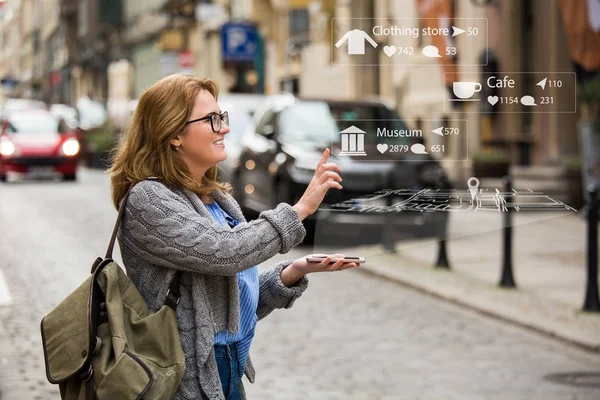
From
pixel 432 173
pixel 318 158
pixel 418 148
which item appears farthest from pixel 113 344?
pixel 318 158

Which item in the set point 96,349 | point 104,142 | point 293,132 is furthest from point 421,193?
point 104,142

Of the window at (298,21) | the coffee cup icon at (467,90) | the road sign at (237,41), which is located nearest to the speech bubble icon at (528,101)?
the coffee cup icon at (467,90)

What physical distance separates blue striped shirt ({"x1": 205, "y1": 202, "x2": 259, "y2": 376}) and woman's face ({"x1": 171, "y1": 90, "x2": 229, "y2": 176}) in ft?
0.43

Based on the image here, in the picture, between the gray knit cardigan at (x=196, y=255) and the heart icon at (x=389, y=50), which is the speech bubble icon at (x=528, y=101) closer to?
the heart icon at (x=389, y=50)

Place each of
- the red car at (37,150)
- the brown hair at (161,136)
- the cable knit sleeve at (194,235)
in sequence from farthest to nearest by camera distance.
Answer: the red car at (37,150), the brown hair at (161,136), the cable knit sleeve at (194,235)

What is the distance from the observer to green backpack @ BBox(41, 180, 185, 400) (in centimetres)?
291

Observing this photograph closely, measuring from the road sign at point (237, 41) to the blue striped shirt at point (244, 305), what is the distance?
33.7m

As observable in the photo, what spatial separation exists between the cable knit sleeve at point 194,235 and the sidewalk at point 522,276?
3.94 metres

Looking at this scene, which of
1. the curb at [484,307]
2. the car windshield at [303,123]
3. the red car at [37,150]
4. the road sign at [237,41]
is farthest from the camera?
the road sign at [237,41]

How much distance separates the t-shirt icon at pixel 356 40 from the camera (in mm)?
3418

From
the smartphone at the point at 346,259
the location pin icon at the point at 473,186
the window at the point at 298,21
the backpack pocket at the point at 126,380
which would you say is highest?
the window at the point at 298,21

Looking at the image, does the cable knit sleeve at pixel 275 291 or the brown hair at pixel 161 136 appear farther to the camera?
the cable knit sleeve at pixel 275 291

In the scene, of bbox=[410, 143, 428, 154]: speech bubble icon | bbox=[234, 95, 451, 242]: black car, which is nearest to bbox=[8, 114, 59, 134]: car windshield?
bbox=[234, 95, 451, 242]: black car

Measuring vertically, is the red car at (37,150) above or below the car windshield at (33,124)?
below
